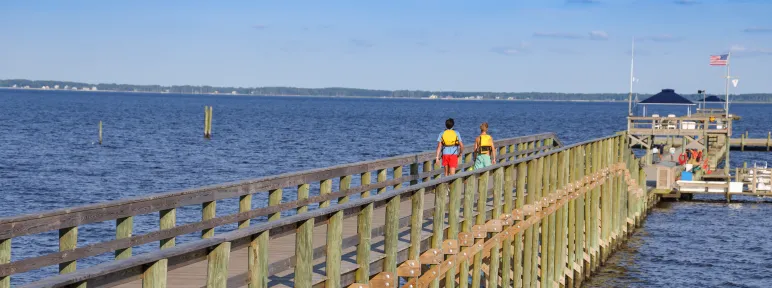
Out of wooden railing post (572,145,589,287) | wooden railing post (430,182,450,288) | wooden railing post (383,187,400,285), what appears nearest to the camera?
wooden railing post (383,187,400,285)

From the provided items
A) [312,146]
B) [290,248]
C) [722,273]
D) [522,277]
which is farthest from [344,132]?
[290,248]

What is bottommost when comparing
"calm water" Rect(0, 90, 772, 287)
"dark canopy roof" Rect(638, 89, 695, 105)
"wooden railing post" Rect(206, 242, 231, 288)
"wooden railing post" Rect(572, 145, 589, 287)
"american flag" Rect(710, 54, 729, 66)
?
"calm water" Rect(0, 90, 772, 287)

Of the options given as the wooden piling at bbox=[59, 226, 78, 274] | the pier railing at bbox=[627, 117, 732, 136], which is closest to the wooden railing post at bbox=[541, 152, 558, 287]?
the wooden piling at bbox=[59, 226, 78, 274]

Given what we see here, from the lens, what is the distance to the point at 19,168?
50.7m

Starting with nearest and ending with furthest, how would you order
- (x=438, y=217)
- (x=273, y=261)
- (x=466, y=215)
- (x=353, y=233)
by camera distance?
(x=273, y=261), (x=438, y=217), (x=353, y=233), (x=466, y=215)

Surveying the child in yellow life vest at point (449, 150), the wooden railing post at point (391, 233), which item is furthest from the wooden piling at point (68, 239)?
the child in yellow life vest at point (449, 150)

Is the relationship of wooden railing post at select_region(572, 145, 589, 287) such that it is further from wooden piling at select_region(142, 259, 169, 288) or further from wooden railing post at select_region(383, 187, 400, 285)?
wooden piling at select_region(142, 259, 169, 288)

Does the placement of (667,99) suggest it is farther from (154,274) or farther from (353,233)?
(154,274)

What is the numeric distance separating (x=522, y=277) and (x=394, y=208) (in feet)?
27.1

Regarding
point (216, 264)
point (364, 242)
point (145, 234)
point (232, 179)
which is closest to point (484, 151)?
point (364, 242)

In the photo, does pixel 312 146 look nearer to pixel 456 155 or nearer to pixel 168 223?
pixel 456 155

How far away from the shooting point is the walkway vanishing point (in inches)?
278

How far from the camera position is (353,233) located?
1300cm

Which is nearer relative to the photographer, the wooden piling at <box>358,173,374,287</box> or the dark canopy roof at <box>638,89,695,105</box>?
the wooden piling at <box>358,173,374,287</box>
